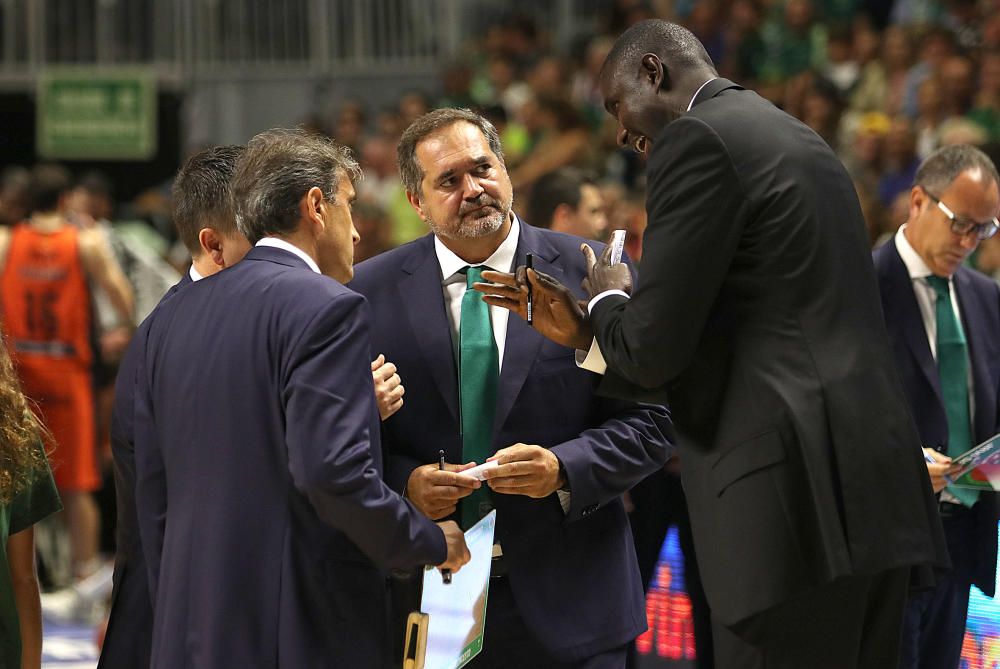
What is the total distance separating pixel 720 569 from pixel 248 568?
3.29 feet

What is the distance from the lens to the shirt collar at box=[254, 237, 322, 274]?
325cm

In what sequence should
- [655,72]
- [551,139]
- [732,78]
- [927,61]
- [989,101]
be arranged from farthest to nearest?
[732,78] → [551,139] → [927,61] → [989,101] → [655,72]

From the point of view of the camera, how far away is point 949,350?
15.2 feet

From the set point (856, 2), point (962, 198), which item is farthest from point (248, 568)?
point (856, 2)

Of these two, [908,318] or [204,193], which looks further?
[908,318]

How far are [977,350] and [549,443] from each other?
5.71ft

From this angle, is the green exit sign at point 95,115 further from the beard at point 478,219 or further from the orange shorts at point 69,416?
the beard at point 478,219

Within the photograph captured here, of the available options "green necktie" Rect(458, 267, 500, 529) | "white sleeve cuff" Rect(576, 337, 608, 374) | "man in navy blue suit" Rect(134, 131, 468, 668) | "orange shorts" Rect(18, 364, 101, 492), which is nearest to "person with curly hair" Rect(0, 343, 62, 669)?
"man in navy blue suit" Rect(134, 131, 468, 668)

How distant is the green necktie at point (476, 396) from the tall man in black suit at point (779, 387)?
79 centimetres

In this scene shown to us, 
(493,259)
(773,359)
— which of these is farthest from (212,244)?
(773,359)

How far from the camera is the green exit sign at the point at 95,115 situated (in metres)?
11.7

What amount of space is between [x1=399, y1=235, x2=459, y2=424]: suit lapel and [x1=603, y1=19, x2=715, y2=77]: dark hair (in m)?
0.88

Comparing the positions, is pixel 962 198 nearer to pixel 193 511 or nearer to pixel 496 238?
pixel 496 238

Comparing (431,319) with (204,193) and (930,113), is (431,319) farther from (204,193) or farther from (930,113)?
(930,113)
